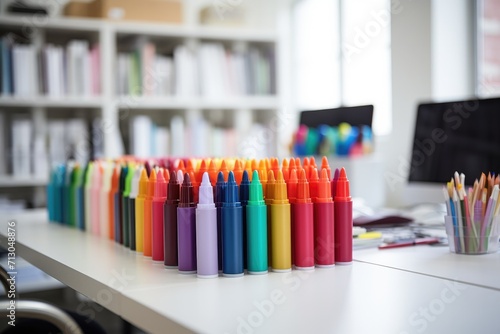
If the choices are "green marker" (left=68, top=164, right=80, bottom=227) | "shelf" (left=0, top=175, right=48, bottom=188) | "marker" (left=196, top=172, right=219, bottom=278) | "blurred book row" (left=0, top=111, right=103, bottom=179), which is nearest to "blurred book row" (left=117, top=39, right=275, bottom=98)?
"blurred book row" (left=0, top=111, right=103, bottom=179)

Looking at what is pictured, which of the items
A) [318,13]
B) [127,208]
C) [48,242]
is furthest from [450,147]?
[318,13]

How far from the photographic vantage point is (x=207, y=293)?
0.92 metres

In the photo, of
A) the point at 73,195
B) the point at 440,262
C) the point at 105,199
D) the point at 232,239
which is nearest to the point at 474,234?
the point at 440,262

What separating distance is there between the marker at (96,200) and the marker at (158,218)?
1.41ft

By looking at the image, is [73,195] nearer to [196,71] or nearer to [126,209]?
[126,209]

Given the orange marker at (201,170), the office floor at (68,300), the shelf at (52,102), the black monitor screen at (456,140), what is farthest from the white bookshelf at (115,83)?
the orange marker at (201,170)

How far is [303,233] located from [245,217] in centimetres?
11

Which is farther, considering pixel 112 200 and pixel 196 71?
pixel 196 71

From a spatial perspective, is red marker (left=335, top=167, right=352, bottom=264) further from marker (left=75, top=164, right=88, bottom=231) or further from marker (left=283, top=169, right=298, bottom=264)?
marker (left=75, top=164, right=88, bottom=231)

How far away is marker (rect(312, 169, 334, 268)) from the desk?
28mm

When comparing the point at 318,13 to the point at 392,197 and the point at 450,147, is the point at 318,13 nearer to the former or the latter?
the point at 392,197

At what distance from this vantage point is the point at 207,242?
1034 millimetres

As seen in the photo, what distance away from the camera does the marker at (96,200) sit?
157 cm

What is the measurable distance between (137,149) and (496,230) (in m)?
2.52
